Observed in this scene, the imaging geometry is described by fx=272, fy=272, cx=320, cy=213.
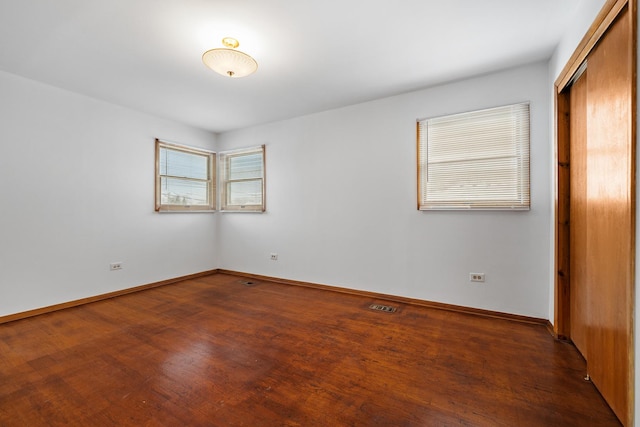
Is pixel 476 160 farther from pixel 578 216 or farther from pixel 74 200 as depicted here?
pixel 74 200

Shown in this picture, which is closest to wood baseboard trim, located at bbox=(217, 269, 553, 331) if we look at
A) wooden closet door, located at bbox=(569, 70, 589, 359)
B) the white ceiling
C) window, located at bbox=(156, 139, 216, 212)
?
wooden closet door, located at bbox=(569, 70, 589, 359)

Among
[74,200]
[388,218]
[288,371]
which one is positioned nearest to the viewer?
[288,371]

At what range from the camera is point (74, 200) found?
11.4ft

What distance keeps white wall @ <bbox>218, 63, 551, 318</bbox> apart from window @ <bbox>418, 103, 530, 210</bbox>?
10 cm

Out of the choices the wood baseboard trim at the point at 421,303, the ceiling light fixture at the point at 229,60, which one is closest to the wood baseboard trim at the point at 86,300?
the wood baseboard trim at the point at 421,303

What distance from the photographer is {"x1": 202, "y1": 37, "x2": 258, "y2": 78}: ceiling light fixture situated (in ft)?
7.60

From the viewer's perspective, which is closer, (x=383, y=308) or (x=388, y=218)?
(x=383, y=308)

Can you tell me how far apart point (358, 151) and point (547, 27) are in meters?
2.21

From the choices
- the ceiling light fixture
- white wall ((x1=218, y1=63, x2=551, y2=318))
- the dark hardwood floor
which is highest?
the ceiling light fixture

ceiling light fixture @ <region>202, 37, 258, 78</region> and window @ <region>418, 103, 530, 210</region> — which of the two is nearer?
ceiling light fixture @ <region>202, 37, 258, 78</region>

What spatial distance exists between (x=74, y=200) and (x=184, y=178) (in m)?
1.63

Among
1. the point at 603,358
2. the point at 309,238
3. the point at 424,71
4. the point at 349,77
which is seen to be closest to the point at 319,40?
the point at 349,77

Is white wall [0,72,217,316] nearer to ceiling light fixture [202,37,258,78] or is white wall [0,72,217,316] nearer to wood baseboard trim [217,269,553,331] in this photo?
wood baseboard trim [217,269,553,331]

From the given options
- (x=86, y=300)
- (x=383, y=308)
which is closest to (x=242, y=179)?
(x=86, y=300)
